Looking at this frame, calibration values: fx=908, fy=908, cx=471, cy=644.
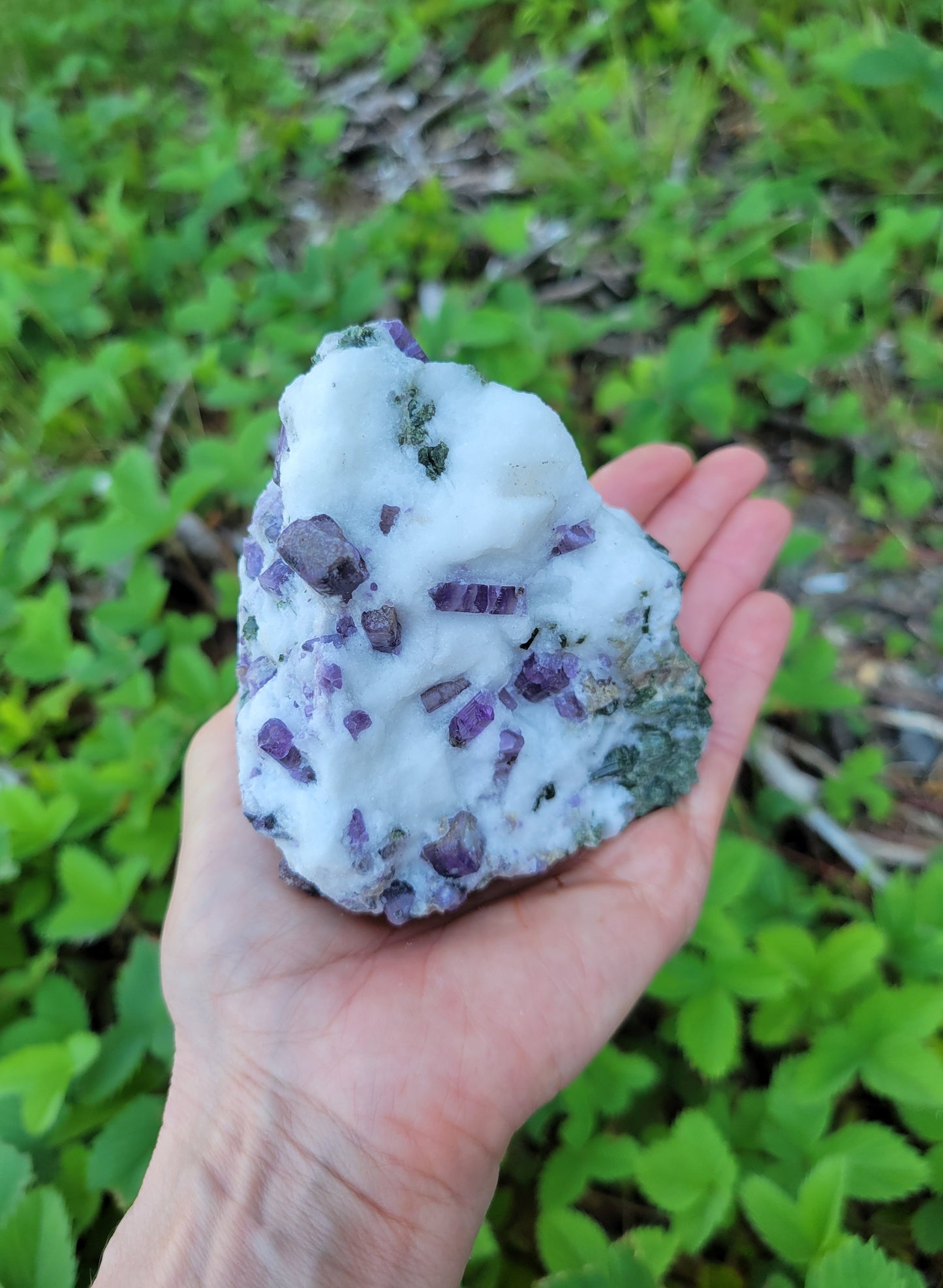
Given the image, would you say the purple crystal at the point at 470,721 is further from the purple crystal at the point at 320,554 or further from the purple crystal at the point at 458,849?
the purple crystal at the point at 320,554

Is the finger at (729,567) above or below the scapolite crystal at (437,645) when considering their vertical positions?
below

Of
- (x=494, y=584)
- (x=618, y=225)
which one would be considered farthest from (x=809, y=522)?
(x=494, y=584)

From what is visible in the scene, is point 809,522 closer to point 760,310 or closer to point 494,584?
point 760,310

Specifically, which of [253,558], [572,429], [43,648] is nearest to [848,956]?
[253,558]

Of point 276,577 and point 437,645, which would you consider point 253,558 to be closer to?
point 276,577

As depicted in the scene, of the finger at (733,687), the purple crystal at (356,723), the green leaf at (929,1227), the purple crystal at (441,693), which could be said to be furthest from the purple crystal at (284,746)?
the green leaf at (929,1227)

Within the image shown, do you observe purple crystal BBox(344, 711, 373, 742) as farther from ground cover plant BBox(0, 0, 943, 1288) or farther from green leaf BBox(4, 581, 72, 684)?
green leaf BBox(4, 581, 72, 684)
